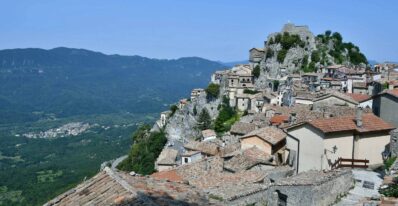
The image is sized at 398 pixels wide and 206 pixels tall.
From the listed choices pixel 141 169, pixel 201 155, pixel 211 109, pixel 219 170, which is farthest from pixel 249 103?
pixel 219 170

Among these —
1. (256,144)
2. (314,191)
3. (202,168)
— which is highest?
(314,191)

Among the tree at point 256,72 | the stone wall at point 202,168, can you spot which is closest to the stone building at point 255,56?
the tree at point 256,72

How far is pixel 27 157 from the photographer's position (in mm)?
199250

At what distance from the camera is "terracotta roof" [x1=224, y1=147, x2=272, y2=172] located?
92.9 ft

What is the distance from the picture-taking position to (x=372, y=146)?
83.2 feet

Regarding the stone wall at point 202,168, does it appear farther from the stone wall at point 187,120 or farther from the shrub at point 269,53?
the shrub at point 269,53

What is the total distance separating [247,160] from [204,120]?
50.1m

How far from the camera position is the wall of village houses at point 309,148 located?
24328 millimetres

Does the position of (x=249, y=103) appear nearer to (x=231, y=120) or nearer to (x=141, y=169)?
(x=231, y=120)

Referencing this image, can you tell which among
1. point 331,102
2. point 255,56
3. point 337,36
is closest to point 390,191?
point 331,102

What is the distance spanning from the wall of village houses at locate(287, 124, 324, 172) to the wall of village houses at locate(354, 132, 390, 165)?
2.12m

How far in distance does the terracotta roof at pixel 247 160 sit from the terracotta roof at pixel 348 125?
5288 millimetres

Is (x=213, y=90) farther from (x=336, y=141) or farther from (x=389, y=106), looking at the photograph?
(x=336, y=141)

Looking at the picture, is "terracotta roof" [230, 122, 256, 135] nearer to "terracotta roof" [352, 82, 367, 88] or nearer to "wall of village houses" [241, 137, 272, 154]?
"wall of village houses" [241, 137, 272, 154]
